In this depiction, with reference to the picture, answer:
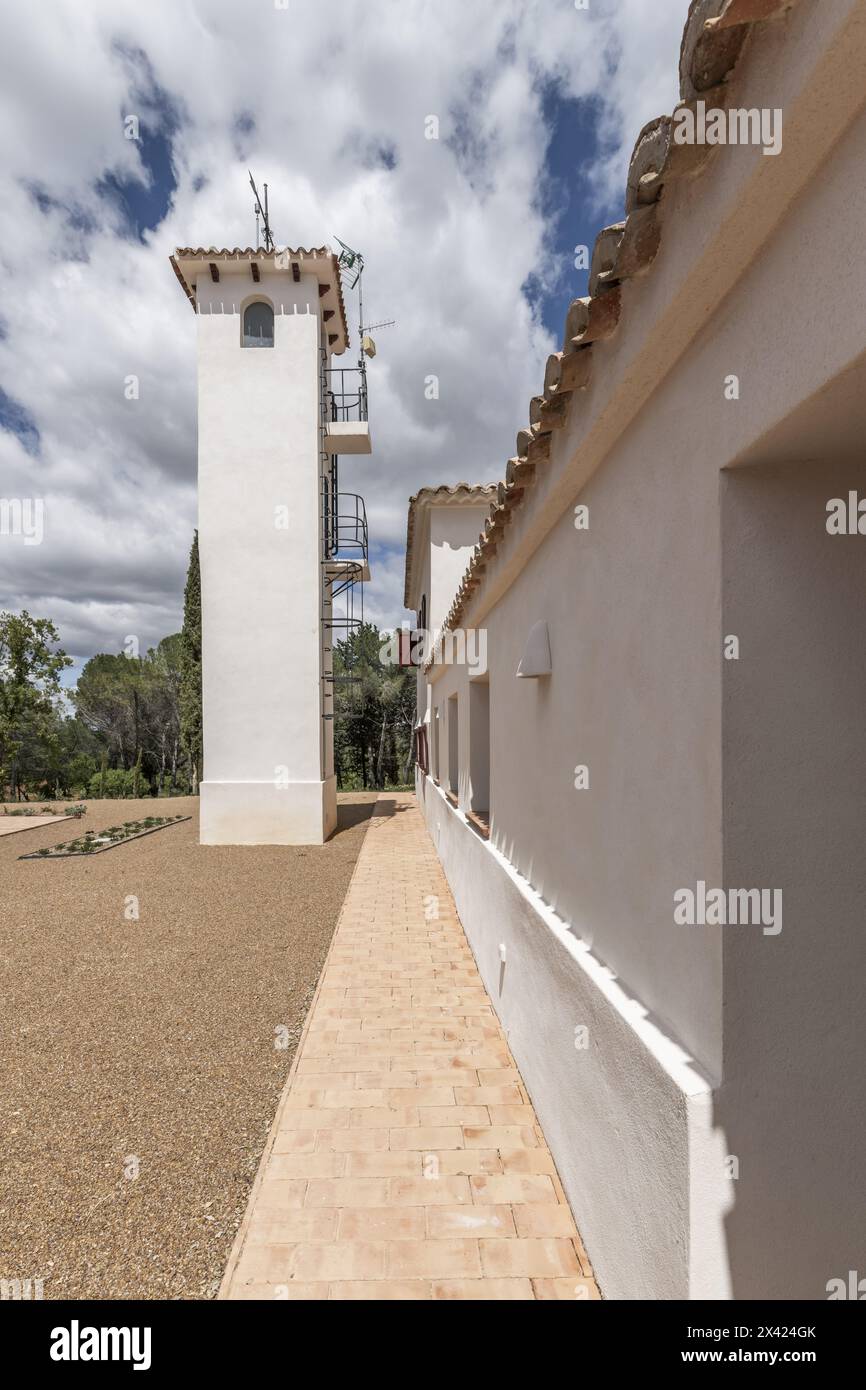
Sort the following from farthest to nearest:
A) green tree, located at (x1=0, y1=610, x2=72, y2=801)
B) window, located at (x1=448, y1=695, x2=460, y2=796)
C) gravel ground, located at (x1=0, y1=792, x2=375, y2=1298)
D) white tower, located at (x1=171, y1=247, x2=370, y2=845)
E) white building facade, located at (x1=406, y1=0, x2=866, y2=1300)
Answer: green tree, located at (x1=0, y1=610, x2=72, y2=801)
white tower, located at (x1=171, y1=247, x2=370, y2=845)
window, located at (x1=448, y1=695, x2=460, y2=796)
gravel ground, located at (x1=0, y1=792, x2=375, y2=1298)
white building facade, located at (x1=406, y1=0, x2=866, y2=1300)

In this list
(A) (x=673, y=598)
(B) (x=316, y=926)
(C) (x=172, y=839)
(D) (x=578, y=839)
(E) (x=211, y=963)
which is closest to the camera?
(A) (x=673, y=598)

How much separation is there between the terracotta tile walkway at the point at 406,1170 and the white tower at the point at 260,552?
766 cm

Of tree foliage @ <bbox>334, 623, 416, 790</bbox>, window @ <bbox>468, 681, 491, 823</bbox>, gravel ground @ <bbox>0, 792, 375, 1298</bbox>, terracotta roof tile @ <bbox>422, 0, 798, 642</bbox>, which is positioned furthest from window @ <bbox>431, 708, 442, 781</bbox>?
tree foliage @ <bbox>334, 623, 416, 790</bbox>

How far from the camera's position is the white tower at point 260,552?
41.7 ft

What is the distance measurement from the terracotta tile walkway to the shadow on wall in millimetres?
1326

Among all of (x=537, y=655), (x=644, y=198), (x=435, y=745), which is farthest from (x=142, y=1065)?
(x=435, y=745)

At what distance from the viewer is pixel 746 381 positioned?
1.66 meters

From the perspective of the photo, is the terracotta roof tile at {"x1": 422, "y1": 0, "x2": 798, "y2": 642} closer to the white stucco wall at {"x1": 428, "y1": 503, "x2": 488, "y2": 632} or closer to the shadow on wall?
the shadow on wall

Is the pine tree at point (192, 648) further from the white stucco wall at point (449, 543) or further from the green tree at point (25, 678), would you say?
the white stucco wall at point (449, 543)

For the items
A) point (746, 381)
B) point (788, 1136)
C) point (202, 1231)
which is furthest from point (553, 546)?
point (202, 1231)

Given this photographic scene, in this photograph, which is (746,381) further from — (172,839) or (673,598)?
(172,839)

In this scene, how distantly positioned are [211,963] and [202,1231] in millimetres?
3609

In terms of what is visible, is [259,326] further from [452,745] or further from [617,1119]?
[617,1119]

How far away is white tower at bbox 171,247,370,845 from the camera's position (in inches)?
500
